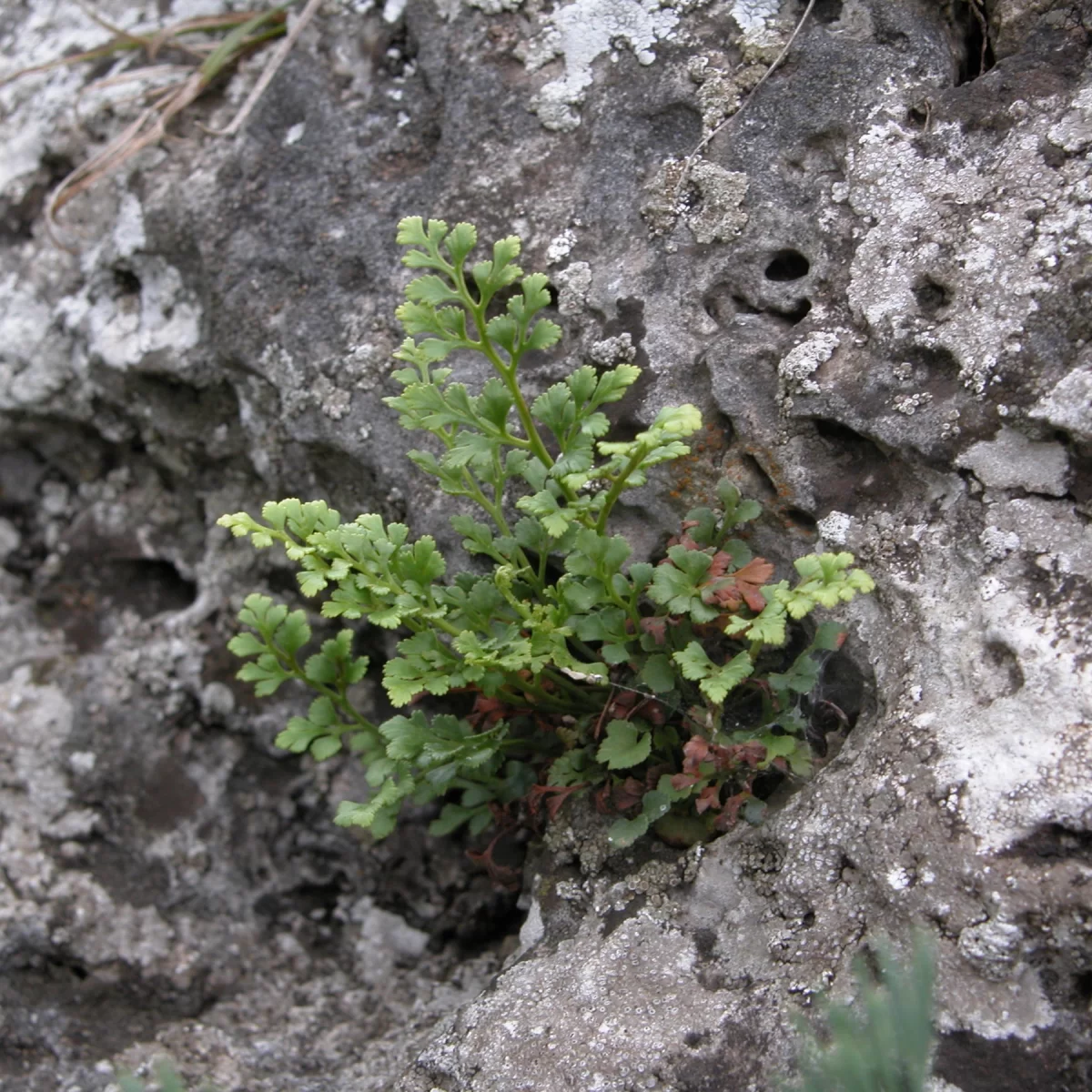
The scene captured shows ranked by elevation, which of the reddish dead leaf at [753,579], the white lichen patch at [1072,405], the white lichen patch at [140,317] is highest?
the white lichen patch at [140,317]

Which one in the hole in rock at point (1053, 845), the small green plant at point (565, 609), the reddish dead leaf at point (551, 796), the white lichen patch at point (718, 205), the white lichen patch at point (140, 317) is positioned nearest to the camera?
the hole in rock at point (1053, 845)

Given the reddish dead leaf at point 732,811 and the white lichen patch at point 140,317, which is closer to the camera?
the reddish dead leaf at point 732,811

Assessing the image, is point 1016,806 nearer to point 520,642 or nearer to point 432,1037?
point 520,642

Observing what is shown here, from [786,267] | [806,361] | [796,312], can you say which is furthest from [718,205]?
[806,361]

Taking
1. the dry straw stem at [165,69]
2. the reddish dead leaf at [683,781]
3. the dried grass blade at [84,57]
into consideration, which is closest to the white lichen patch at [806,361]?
the reddish dead leaf at [683,781]

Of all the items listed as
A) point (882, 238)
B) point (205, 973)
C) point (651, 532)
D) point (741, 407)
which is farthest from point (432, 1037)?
point (882, 238)

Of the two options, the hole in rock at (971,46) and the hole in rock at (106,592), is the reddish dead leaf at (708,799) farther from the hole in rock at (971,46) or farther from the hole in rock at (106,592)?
the hole in rock at (106,592)
